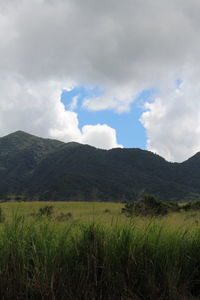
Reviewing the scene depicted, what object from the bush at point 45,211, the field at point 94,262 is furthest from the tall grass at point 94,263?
the bush at point 45,211

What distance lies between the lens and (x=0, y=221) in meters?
7.23

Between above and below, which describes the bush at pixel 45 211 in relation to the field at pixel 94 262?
above

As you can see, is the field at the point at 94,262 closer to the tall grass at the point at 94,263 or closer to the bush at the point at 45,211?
the tall grass at the point at 94,263

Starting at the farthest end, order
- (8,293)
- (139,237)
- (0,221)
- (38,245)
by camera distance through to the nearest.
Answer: (0,221) → (139,237) → (38,245) → (8,293)

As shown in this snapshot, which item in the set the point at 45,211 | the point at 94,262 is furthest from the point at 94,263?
the point at 45,211

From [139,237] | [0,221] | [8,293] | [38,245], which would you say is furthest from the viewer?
[0,221]

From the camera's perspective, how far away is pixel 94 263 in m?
5.67

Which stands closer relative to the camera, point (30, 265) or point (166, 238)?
point (30, 265)

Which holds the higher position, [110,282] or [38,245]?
[38,245]

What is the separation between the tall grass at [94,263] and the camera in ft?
17.9

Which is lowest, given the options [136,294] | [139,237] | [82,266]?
[136,294]

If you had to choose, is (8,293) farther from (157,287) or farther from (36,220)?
(157,287)

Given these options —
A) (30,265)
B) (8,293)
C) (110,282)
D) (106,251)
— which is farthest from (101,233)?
(8,293)

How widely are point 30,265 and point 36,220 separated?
41.5 inches
